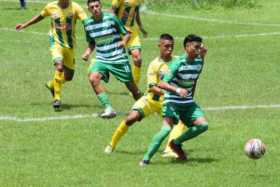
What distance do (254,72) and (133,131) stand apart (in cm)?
770

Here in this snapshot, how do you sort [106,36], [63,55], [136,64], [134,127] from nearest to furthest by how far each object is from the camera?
[134,127], [106,36], [63,55], [136,64]

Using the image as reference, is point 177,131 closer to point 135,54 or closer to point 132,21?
point 135,54

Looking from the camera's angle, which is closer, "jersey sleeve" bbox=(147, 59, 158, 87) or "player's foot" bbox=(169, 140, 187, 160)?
"player's foot" bbox=(169, 140, 187, 160)

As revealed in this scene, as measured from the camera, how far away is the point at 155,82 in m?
14.5

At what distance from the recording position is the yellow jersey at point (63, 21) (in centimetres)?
1928

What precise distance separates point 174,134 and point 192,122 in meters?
0.73

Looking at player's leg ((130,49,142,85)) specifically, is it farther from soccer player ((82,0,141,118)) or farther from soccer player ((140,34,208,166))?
soccer player ((140,34,208,166))

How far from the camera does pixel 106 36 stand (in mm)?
17641

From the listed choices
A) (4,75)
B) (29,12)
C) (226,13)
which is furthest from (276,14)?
(4,75)

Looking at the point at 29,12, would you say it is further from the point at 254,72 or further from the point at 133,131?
the point at 133,131

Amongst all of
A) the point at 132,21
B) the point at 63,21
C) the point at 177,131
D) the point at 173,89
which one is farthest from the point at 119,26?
the point at 173,89

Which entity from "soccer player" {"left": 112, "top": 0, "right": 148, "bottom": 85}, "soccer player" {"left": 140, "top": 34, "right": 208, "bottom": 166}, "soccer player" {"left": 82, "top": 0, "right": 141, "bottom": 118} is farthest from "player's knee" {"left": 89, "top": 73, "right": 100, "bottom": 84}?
"soccer player" {"left": 112, "top": 0, "right": 148, "bottom": 85}

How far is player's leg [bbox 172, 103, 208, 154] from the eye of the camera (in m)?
14.1

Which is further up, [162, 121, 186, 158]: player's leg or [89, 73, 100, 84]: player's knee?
[162, 121, 186, 158]: player's leg
